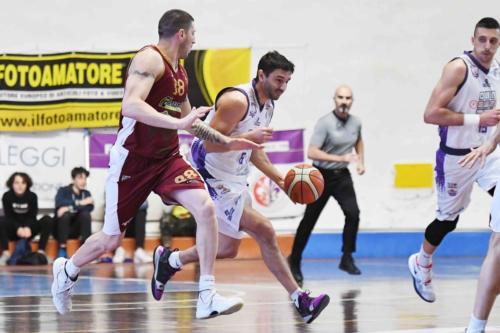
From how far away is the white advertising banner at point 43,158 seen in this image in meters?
17.4

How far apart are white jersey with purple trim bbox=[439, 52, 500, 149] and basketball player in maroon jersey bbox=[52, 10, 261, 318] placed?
252 cm

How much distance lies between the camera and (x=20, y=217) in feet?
54.4

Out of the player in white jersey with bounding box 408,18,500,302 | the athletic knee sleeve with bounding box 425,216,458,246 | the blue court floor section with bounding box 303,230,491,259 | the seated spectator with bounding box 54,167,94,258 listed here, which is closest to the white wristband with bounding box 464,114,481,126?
the player in white jersey with bounding box 408,18,500,302

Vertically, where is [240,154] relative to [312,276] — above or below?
above

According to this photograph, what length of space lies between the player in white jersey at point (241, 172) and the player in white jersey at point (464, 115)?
1606 millimetres

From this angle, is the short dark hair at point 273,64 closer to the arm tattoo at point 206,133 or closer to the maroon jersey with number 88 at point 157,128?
the maroon jersey with number 88 at point 157,128

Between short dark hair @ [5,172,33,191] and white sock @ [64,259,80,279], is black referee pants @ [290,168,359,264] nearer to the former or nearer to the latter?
short dark hair @ [5,172,33,191]

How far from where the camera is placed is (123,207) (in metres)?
8.06

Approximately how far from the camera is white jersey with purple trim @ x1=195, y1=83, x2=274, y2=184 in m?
8.60

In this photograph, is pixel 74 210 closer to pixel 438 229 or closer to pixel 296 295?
pixel 438 229

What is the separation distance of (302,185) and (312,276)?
526cm

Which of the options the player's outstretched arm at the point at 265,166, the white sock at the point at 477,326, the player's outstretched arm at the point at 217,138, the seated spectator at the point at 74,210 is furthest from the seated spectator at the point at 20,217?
the white sock at the point at 477,326

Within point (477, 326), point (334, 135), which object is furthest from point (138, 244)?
point (477, 326)

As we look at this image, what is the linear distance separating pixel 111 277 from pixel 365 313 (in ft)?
16.7
